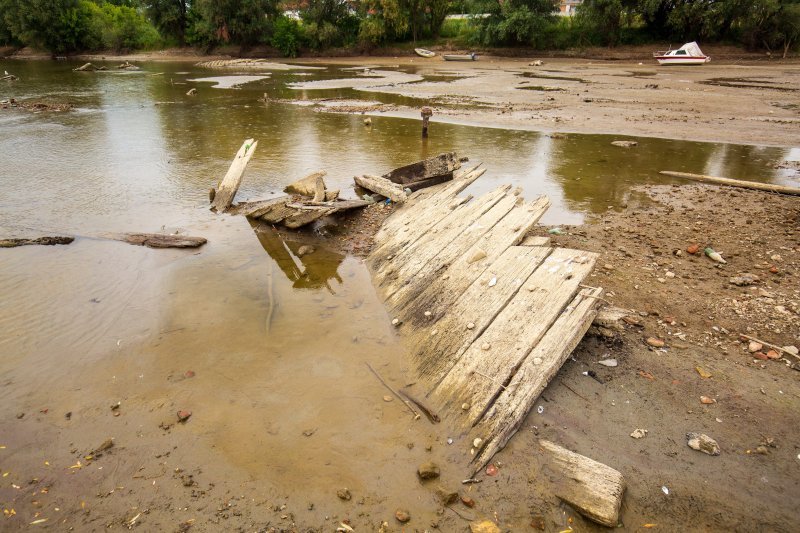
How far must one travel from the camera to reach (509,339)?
3.74m

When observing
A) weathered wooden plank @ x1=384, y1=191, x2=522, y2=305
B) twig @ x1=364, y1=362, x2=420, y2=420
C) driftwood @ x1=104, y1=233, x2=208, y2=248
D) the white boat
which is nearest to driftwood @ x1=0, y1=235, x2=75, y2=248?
driftwood @ x1=104, y1=233, x2=208, y2=248

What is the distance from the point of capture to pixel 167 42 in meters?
53.8

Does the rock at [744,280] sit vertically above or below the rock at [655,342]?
above

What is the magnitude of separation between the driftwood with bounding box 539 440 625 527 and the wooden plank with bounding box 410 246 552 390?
1078mm

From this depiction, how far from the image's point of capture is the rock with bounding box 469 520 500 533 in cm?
263

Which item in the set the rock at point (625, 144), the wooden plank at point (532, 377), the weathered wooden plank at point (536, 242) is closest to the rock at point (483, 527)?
the wooden plank at point (532, 377)

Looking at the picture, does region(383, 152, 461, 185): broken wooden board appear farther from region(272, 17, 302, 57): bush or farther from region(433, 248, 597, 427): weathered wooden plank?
region(272, 17, 302, 57): bush

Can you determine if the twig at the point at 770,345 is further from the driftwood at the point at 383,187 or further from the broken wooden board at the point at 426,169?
the broken wooden board at the point at 426,169

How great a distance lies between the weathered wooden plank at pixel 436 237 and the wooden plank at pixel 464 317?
92 centimetres

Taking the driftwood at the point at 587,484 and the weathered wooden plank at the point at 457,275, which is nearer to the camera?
the driftwood at the point at 587,484

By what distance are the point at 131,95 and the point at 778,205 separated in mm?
24785

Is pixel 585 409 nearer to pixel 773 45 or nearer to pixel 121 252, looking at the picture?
pixel 121 252

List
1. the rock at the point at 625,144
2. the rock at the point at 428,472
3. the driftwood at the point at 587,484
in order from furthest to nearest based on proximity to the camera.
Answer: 1. the rock at the point at 625,144
2. the rock at the point at 428,472
3. the driftwood at the point at 587,484

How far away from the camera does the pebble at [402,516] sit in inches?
106
